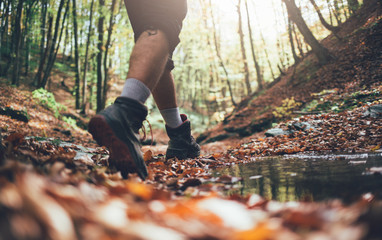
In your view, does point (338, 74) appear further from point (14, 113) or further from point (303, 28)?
point (14, 113)

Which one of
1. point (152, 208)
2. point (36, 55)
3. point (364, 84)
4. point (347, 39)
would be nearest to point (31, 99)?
point (152, 208)

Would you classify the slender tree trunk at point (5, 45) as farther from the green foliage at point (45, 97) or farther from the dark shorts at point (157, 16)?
the dark shorts at point (157, 16)

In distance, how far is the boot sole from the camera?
1.25 meters

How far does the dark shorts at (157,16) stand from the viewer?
5.31 feet

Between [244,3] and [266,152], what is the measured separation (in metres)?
17.5

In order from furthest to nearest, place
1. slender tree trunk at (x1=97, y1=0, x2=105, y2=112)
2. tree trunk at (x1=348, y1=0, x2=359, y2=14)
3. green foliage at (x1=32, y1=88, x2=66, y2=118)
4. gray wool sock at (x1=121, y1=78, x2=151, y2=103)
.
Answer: slender tree trunk at (x1=97, y1=0, x2=105, y2=112), tree trunk at (x1=348, y1=0, x2=359, y2=14), green foliage at (x1=32, y1=88, x2=66, y2=118), gray wool sock at (x1=121, y1=78, x2=151, y2=103)

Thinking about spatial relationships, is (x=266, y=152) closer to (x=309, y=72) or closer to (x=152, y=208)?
(x=152, y=208)

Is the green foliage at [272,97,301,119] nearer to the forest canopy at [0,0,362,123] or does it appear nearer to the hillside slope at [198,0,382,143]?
the hillside slope at [198,0,382,143]

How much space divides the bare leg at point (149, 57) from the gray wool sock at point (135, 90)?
0.10 ft

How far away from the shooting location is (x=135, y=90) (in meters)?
1.41

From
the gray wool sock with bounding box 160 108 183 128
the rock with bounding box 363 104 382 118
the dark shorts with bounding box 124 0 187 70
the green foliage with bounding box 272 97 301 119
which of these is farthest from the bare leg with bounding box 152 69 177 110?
the green foliage with bounding box 272 97 301 119

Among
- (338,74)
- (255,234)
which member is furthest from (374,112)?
(338,74)

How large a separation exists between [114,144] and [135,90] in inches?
14.1

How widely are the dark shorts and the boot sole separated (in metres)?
0.78
